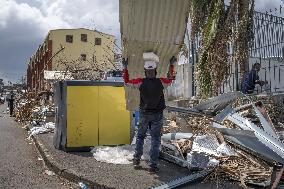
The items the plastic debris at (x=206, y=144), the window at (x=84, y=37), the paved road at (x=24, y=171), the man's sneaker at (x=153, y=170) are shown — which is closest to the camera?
the paved road at (x=24, y=171)

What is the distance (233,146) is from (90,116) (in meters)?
3.56

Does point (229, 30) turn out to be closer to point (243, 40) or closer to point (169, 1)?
point (243, 40)

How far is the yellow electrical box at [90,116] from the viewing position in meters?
8.92

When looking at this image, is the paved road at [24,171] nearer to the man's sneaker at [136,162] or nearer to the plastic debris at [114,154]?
the plastic debris at [114,154]

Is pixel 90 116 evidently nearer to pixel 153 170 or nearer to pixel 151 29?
pixel 151 29

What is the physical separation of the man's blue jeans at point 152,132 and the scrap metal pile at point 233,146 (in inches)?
21.3

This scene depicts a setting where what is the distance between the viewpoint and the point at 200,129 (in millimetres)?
8641

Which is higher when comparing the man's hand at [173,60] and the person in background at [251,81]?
the man's hand at [173,60]

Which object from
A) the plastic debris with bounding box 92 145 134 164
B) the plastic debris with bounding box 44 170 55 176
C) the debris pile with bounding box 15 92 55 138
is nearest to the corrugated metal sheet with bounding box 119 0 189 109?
the plastic debris with bounding box 92 145 134 164

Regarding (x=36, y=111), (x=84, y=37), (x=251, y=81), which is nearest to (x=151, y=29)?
(x=251, y=81)

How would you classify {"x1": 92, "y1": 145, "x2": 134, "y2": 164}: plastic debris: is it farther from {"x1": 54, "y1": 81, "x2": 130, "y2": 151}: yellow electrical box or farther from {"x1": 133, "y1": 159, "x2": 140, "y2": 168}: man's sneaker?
{"x1": 54, "y1": 81, "x2": 130, "y2": 151}: yellow electrical box

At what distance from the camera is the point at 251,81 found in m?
11.2

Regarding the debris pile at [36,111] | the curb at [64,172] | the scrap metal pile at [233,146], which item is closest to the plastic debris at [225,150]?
the scrap metal pile at [233,146]

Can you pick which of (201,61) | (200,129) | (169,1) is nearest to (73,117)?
(200,129)
